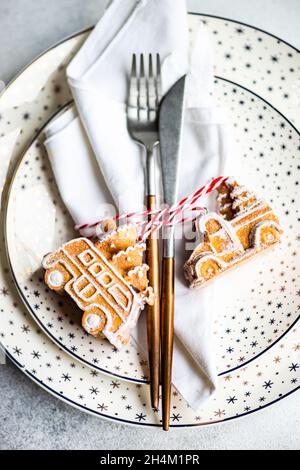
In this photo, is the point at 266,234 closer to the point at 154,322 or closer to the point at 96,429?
the point at 154,322

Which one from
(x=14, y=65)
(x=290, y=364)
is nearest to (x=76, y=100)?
(x=14, y=65)

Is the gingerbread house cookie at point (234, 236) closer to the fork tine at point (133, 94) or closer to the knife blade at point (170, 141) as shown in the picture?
the knife blade at point (170, 141)

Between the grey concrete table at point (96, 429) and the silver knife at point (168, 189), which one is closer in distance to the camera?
the silver knife at point (168, 189)

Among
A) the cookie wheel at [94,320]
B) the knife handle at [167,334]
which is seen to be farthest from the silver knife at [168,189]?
the cookie wheel at [94,320]

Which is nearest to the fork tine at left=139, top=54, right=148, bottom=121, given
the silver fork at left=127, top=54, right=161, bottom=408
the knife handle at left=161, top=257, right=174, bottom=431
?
the silver fork at left=127, top=54, right=161, bottom=408

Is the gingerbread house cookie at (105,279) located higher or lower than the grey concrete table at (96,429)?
higher

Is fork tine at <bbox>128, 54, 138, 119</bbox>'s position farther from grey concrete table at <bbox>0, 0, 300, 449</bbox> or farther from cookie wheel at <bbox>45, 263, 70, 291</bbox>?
cookie wheel at <bbox>45, 263, 70, 291</bbox>

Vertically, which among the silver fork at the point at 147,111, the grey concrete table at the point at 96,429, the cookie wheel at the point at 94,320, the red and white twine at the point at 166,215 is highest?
the silver fork at the point at 147,111

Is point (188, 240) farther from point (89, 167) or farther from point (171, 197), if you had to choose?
point (89, 167)
